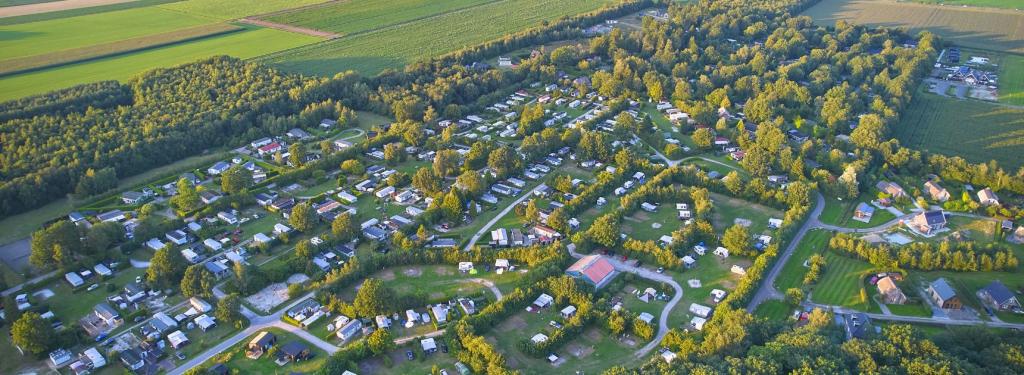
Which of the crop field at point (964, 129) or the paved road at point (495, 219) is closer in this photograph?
the paved road at point (495, 219)

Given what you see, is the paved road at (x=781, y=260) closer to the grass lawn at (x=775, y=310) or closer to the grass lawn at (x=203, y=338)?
the grass lawn at (x=775, y=310)

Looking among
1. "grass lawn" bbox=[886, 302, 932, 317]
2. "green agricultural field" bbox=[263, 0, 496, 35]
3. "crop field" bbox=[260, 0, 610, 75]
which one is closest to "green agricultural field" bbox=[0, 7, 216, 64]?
"green agricultural field" bbox=[263, 0, 496, 35]

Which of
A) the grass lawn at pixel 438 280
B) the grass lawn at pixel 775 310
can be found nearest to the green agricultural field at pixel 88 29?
the grass lawn at pixel 438 280

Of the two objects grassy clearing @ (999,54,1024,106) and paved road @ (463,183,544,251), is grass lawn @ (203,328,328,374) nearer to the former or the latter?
paved road @ (463,183,544,251)

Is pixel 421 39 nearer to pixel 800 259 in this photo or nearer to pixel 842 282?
pixel 800 259

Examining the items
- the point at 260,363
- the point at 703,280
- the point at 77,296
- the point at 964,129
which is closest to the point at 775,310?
the point at 703,280

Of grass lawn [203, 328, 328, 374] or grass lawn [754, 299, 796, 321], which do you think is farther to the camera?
grass lawn [754, 299, 796, 321]
